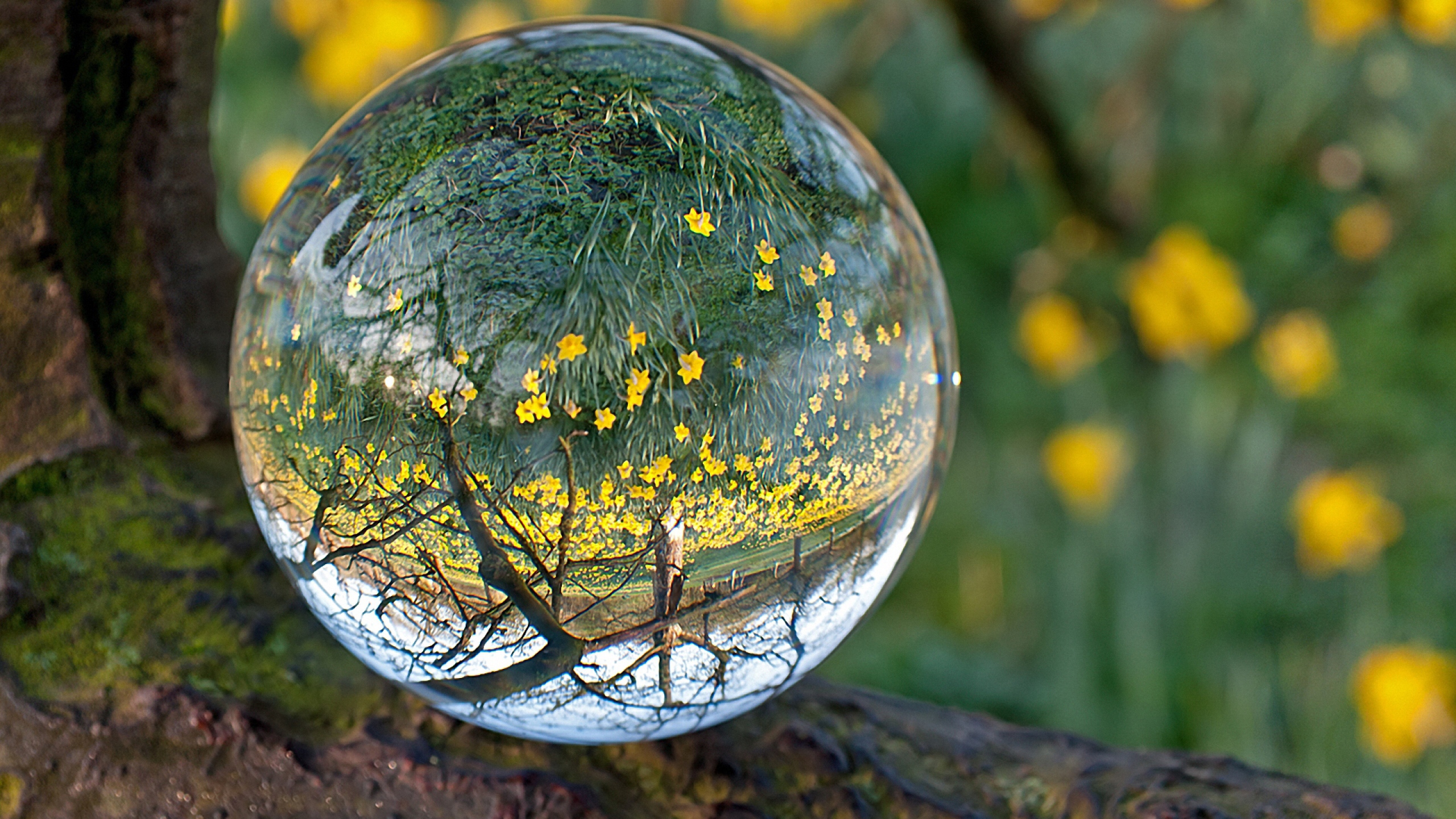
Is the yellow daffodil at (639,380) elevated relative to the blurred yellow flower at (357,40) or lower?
lower

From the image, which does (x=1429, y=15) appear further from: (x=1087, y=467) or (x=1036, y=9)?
(x=1087, y=467)

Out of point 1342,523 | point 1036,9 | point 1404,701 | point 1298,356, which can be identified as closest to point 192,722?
point 1404,701

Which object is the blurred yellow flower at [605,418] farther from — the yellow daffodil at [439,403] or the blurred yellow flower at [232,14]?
the blurred yellow flower at [232,14]

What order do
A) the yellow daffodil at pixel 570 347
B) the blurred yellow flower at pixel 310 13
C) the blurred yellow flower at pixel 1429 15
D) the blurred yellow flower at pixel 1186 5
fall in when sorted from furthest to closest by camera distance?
the blurred yellow flower at pixel 310 13 → the blurred yellow flower at pixel 1186 5 → the blurred yellow flower at pixel 1429 15 → the yellow daffodil at pixel 570 347

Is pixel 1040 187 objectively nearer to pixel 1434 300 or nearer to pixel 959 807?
pixel 1434 300

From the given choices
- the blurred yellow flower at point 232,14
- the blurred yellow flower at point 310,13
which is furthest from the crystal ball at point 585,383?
the blurred yellow flower at point 310,13

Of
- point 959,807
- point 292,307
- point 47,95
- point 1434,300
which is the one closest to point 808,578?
point 959,807

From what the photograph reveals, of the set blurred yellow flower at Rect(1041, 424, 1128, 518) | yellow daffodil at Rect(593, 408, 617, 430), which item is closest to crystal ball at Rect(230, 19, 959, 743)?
yellow daffodil at Rect(593, 408, 617, 430)
